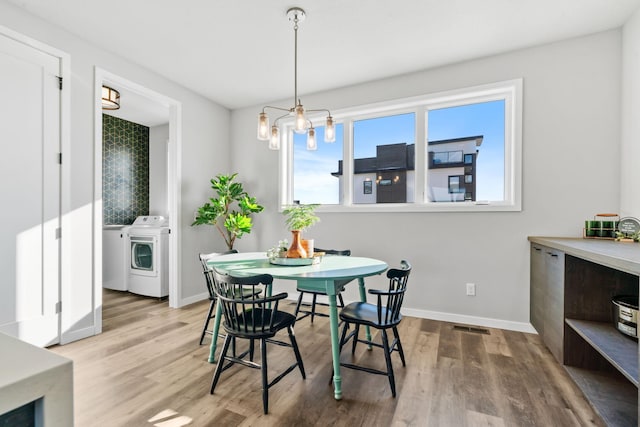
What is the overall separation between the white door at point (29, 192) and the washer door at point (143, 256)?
59.1 inches

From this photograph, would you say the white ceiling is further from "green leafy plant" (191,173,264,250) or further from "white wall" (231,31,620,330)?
"green leafy plant" (191,173,264,250)

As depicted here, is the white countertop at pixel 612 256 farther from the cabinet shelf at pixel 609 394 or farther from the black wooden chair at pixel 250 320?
the black wooden chair at pixel 250 320

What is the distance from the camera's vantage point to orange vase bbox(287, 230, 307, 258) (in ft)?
8.04

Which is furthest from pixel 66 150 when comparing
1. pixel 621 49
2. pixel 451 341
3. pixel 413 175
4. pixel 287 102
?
pixel 621 49

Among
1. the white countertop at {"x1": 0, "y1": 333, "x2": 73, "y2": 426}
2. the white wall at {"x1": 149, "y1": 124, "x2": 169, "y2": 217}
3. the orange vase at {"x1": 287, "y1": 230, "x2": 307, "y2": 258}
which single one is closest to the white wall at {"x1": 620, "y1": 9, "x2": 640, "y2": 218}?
the orange vase at {"x1": 287, "y1": 230, "x2": 307, "y2": 258}

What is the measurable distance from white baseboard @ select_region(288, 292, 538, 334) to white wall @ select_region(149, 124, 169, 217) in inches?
166

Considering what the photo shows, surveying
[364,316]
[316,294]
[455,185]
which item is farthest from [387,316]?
[455,185]

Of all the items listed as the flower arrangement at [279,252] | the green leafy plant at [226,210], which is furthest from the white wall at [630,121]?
the green leafy plant at [226,210]

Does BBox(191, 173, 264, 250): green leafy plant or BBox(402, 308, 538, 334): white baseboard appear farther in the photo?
BBox(191, 173, 264, 250): green leafy plant

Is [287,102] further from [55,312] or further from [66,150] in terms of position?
[55,312]

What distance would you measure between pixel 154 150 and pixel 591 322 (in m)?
6.00

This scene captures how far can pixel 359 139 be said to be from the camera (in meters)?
3.87

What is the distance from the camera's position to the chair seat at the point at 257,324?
186 cm

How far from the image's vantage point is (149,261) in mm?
4234
